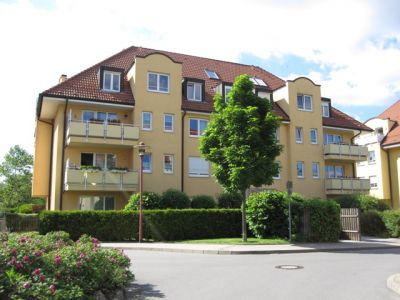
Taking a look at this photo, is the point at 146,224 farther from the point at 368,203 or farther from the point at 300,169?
the point at 368,203

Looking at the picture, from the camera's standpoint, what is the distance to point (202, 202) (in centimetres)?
2828

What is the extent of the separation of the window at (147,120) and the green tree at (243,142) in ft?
26.6

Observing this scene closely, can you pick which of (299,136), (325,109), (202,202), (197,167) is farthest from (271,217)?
(325,109)

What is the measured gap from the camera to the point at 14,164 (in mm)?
81812

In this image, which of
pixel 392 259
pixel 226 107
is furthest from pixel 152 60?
pixel 392 259

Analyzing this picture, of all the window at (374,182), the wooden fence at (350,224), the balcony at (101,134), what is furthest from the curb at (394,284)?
the window at (374,182)

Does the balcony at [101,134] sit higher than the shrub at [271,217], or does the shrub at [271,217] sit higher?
the balcony at [101,134]

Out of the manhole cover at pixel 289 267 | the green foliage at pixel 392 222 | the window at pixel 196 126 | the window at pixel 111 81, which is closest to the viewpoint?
the manhole cover at pixel 289 267

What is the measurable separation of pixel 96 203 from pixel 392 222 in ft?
59.6

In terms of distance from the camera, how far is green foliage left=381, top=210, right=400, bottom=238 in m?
26.9

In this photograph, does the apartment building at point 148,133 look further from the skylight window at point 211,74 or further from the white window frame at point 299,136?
the skylight window at point 211,74

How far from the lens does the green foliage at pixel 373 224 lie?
27.9 metres

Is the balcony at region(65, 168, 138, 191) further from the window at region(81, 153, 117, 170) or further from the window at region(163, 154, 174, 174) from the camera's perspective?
the window at region(163, 154, 174, 174)

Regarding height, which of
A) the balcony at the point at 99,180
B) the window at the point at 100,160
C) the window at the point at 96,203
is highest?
the window at the point at 100,160
